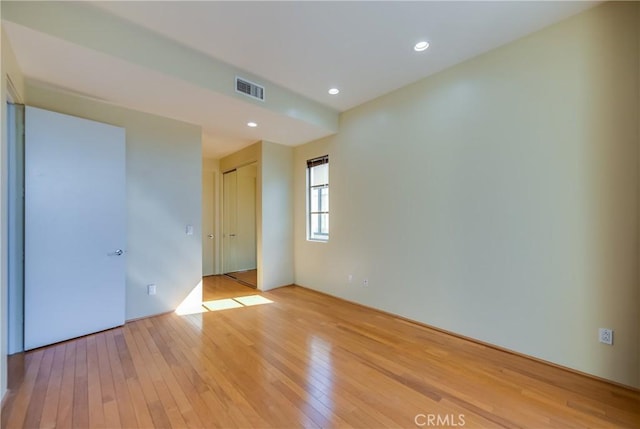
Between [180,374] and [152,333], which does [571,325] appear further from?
[152,333]

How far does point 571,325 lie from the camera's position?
2.23 m

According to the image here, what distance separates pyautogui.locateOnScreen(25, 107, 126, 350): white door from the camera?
8.30 ft

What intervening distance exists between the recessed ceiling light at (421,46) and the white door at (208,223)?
4.73 m

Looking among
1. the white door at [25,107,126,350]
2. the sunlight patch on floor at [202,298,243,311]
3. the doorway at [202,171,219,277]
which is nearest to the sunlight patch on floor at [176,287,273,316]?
the sunlight patch on floor at [202,298,243,311]

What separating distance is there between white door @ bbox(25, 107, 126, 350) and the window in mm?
2680

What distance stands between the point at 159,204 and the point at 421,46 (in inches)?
136

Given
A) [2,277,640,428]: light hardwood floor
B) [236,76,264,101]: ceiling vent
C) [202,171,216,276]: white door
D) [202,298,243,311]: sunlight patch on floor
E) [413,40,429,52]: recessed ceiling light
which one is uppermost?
[413,40,429,52]: recessed ceiling light

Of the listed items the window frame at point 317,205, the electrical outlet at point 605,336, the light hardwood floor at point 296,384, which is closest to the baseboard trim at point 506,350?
the light hardwood floor at point 296,384

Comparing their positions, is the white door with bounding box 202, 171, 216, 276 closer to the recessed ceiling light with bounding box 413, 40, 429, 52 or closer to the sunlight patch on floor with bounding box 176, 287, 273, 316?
the sunlight patch on floor with bounding box 176, 287, 273, 316

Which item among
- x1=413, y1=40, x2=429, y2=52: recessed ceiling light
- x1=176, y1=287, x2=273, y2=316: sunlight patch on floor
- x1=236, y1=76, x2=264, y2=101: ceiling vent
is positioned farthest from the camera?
x1=176, y1=287, x2=273, y2=316: sunlight patch on floor

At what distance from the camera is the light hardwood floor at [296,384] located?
172 cm

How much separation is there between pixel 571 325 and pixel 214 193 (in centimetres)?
588

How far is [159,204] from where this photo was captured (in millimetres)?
3484

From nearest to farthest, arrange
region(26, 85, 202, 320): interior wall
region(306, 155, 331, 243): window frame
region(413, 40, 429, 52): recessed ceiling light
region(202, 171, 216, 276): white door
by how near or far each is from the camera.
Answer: region(413, 40, 429, 52): recessed ceiling light
region(26, 85, 202, 320): interior wall
region(306, 155, 331, 243): window frame
region(202, 171, 216, 276): white door
